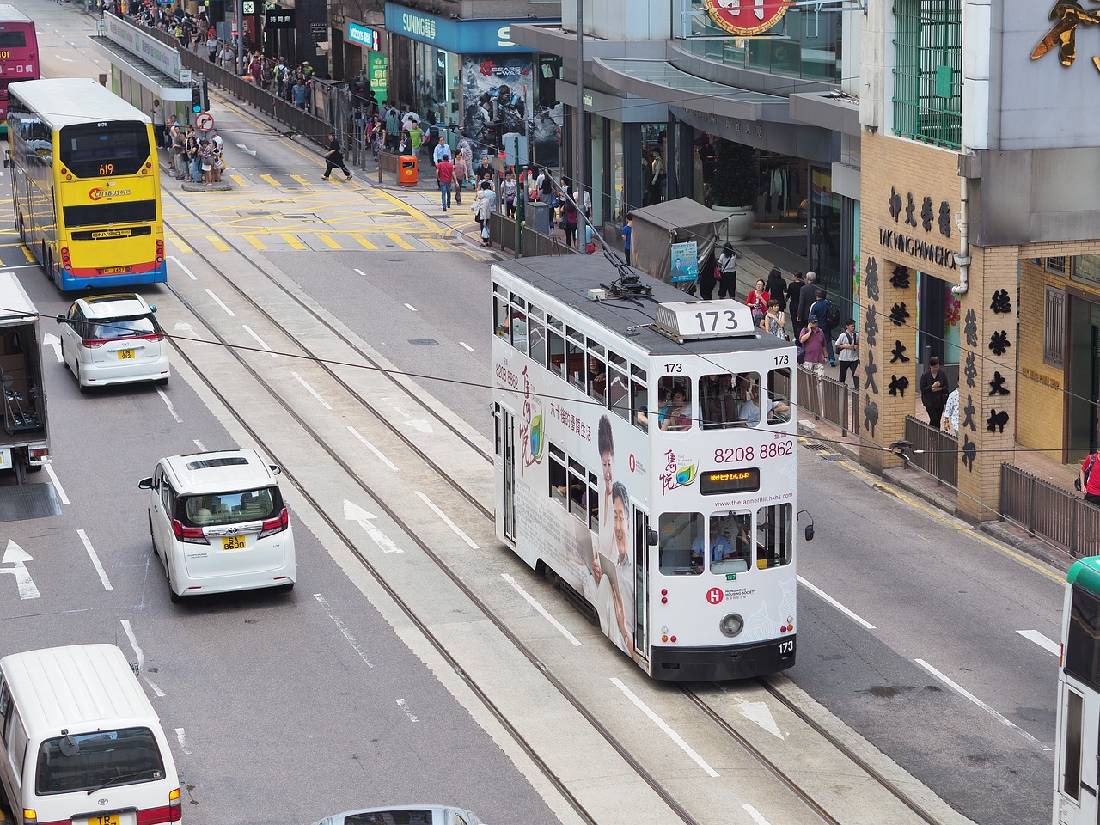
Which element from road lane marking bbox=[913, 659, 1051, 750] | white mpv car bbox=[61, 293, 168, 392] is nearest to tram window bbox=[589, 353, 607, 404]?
road lane marking bbox=[913, 659, 1051, 750]

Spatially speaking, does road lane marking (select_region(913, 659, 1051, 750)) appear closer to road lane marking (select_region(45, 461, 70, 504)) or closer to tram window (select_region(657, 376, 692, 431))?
tram window (select_region(657, 376, 692, 431))

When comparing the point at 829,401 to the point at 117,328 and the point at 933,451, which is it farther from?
the point at 117,328

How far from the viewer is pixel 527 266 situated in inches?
1109


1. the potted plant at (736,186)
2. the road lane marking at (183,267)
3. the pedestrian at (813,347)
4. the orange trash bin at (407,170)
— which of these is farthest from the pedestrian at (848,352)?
the orange trash bin at (407,170)

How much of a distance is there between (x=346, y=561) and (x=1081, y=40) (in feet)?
44.3

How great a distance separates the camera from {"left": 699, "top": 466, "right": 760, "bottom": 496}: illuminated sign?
2278cm

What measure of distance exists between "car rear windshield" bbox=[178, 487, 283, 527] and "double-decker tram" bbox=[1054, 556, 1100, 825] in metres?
12.8

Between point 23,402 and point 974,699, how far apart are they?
1767 centimetres

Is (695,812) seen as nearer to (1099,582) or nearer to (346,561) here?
(1099,582)

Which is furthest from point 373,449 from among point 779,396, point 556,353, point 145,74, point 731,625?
point 145,74

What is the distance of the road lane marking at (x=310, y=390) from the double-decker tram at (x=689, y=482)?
13635mm

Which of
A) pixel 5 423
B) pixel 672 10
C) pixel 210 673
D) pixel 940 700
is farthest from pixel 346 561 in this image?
pixel 672 10

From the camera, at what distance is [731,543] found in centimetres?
2316

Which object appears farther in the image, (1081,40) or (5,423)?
(5,423)
